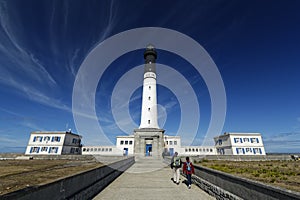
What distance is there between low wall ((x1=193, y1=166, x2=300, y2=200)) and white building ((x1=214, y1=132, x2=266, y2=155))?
3906cm

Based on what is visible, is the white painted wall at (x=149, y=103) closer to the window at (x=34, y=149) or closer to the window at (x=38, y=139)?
the window at (x=38, y=139)

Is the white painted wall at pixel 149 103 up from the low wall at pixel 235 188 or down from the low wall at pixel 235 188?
up

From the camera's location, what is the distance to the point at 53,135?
41125mm

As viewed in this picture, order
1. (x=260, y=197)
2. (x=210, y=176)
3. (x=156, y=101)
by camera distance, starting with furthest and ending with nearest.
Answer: (x=156, y=101), (x=210, y=176), (x=260, y=197)

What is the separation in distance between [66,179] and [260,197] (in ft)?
18.1

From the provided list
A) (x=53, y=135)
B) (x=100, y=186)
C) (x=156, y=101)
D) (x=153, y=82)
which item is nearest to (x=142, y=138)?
(x=156, y=101)

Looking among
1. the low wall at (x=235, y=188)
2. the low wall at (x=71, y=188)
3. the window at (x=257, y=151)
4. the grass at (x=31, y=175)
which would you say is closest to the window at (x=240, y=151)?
the window at (x=257, y=151)

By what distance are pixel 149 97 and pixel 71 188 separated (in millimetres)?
29767

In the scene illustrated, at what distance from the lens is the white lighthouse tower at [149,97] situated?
3266 centimetres

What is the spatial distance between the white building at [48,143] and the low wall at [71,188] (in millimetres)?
37981

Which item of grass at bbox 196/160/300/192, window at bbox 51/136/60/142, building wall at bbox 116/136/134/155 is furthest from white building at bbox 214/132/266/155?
window at bbox 51/136/60/142

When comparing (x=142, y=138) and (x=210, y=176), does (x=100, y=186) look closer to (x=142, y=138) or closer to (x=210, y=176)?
(x=210, y=176)

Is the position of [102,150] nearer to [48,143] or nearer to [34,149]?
[48,143]

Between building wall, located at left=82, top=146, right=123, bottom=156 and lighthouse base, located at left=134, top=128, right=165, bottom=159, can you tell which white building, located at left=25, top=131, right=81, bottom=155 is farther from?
lighthouse base, located at left=134, top=128, right=165, bottom=159
